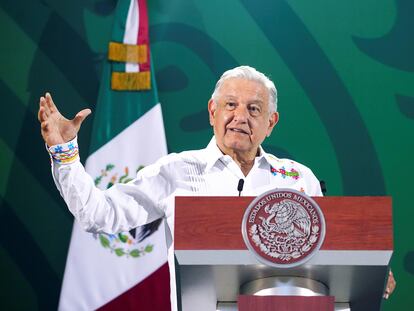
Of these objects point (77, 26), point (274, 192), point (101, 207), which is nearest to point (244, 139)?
point (101, 207)

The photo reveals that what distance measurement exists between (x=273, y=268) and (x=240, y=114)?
1073mm

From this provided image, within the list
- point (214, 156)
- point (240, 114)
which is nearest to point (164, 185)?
point (214, 156)

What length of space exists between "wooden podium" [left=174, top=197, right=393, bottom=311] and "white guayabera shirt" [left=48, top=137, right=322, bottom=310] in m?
0.51

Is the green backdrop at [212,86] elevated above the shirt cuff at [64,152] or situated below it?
above

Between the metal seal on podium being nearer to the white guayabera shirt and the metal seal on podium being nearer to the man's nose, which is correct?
the white guayabera shirt

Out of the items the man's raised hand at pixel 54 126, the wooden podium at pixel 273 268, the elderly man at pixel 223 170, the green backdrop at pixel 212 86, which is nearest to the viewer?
the wooden podium at pixel 273 268

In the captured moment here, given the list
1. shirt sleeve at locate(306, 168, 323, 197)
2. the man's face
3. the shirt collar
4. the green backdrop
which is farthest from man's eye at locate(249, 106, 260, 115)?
the green backdrop

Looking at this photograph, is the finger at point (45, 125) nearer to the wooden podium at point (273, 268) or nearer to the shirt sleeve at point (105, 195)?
the shirt sleeve at point (105, 195)

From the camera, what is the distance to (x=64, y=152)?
7.75 feet

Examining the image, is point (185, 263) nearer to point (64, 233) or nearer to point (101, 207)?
point (101, 207)

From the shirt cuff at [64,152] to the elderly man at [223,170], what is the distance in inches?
9.4

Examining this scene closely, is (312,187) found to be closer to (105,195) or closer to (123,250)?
(105,195)

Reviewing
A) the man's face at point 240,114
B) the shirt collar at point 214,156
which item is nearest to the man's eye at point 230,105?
the man's face at point 240,114

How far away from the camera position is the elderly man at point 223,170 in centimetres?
272
